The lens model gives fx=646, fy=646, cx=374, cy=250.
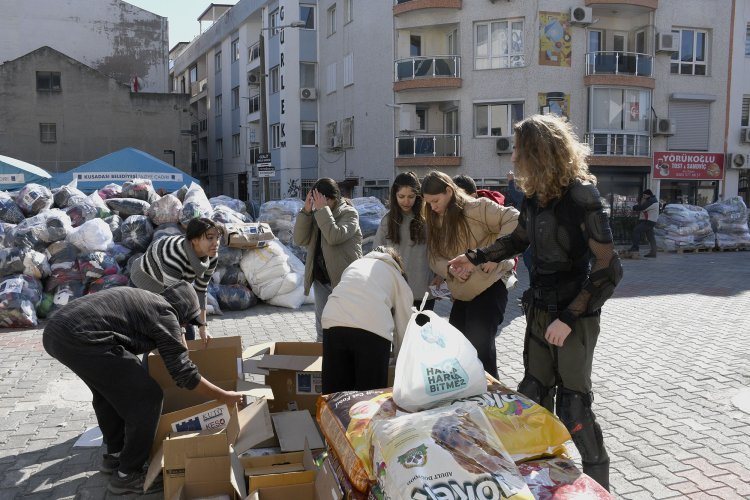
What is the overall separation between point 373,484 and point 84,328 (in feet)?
5.88

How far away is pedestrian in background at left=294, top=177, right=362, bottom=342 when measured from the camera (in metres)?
5.10

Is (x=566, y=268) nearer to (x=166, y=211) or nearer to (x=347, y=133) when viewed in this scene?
(x=166, y=211)

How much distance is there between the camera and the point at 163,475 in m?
3.49

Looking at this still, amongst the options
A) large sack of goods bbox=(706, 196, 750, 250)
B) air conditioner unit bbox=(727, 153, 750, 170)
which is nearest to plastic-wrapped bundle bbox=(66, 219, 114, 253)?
large sack of goods bbox=(706, 196, 750, 250)

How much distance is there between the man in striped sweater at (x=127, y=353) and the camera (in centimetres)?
339

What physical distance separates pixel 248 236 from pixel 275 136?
2298 centimetres

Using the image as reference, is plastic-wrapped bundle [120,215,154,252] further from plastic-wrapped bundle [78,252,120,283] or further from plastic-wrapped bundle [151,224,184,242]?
plastic-wrapped bundle [78,252,120,283]

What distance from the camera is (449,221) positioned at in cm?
428

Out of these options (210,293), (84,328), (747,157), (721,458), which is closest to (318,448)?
(84,328)

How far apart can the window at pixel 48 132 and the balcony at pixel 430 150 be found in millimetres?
16009

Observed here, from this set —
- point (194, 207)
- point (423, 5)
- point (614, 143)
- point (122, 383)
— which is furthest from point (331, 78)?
point (122, 383)

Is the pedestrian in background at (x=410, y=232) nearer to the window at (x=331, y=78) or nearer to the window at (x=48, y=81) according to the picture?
the window at (x=331, y=78)

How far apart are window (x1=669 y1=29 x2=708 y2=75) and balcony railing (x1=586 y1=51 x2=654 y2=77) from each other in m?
1.76

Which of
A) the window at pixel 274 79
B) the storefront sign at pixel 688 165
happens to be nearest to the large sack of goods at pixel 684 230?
the storefront sign at pixel 688 165
